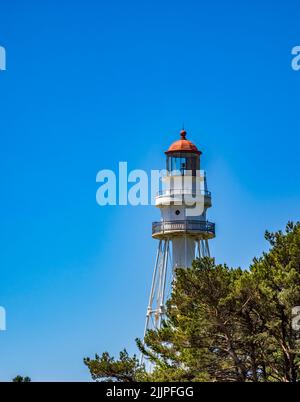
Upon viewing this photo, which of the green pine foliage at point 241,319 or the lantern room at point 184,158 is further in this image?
the lantern room at point 184,158

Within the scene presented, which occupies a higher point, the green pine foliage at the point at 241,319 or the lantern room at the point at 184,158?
the lantern room at the point at 184,158

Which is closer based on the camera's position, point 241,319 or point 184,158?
point 241,319

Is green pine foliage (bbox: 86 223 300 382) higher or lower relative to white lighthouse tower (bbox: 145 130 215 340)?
lower

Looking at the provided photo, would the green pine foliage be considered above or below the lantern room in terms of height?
below

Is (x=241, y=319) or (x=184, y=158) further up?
(x=184, y=158)

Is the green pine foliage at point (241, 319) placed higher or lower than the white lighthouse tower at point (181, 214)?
lower

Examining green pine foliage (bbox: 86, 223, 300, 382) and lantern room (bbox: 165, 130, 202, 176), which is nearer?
green pine foliage (bbox: 86, 223, 300, 382)
